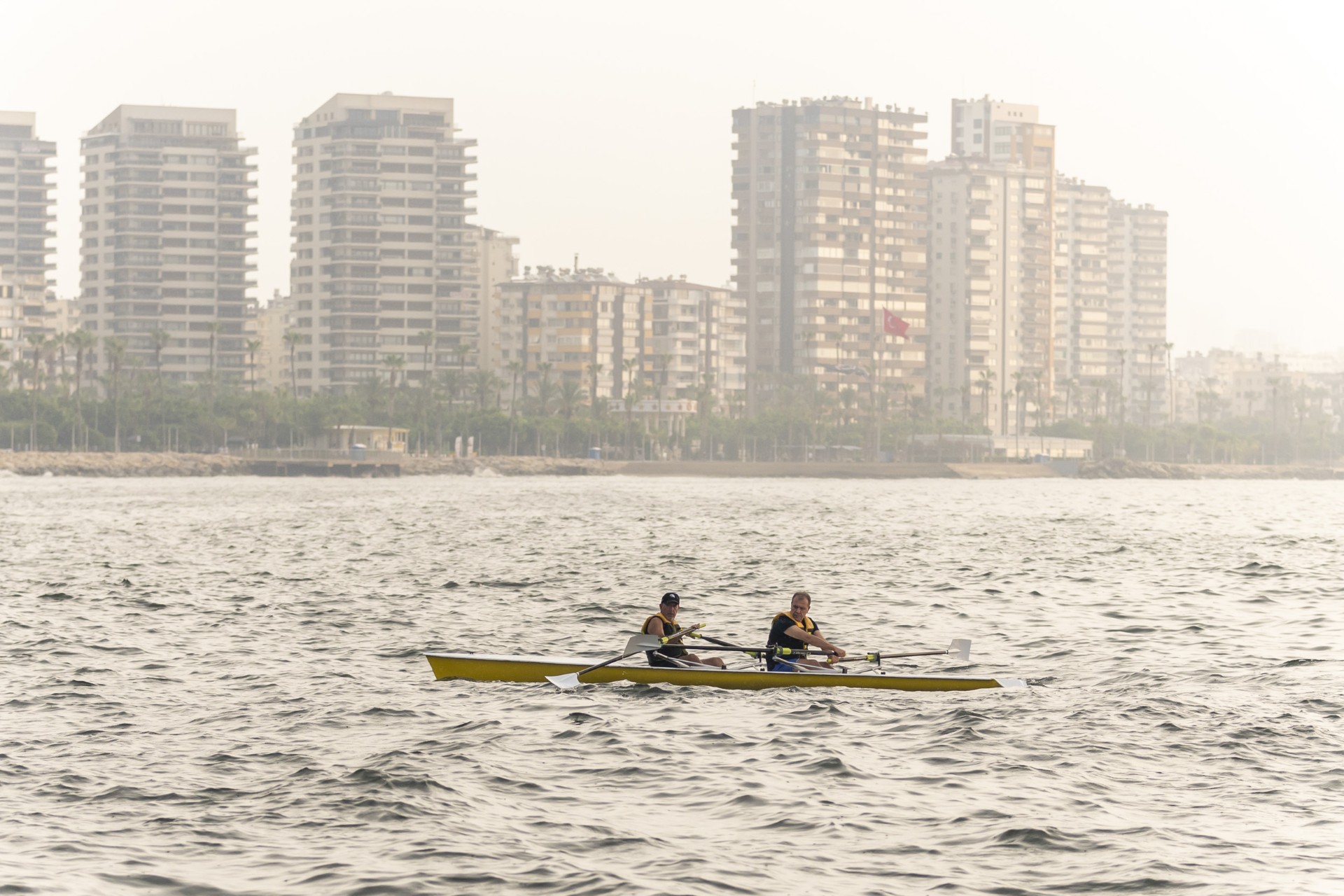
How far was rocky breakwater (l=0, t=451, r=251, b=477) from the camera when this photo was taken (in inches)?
6240

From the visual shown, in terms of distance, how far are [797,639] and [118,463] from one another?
15713 centimetres

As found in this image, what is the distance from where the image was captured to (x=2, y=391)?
597ft

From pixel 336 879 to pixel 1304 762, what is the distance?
1212 cm

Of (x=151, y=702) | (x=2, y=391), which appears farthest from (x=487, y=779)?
(x=2, y=391)

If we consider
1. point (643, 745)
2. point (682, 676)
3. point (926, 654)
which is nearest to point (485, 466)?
point (682, 676)

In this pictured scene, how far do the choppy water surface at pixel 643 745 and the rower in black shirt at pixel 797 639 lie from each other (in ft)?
1.77

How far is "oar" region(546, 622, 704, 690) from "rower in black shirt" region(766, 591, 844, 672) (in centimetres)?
123

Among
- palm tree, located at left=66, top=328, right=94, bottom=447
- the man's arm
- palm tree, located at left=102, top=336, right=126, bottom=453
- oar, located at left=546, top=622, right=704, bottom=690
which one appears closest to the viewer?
the man's arm

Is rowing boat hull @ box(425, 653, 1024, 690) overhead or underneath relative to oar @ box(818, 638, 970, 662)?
underneath

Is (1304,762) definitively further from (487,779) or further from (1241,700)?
(487,779)

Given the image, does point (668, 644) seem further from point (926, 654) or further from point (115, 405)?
point (115, 405)

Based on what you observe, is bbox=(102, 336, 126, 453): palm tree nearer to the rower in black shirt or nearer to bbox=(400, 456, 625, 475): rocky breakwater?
bbox=(400, 456, 625, 475): rocky breakwater

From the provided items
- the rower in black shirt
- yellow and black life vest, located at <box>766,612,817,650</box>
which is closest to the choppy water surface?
the rower in black shirt

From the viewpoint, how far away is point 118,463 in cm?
16925
